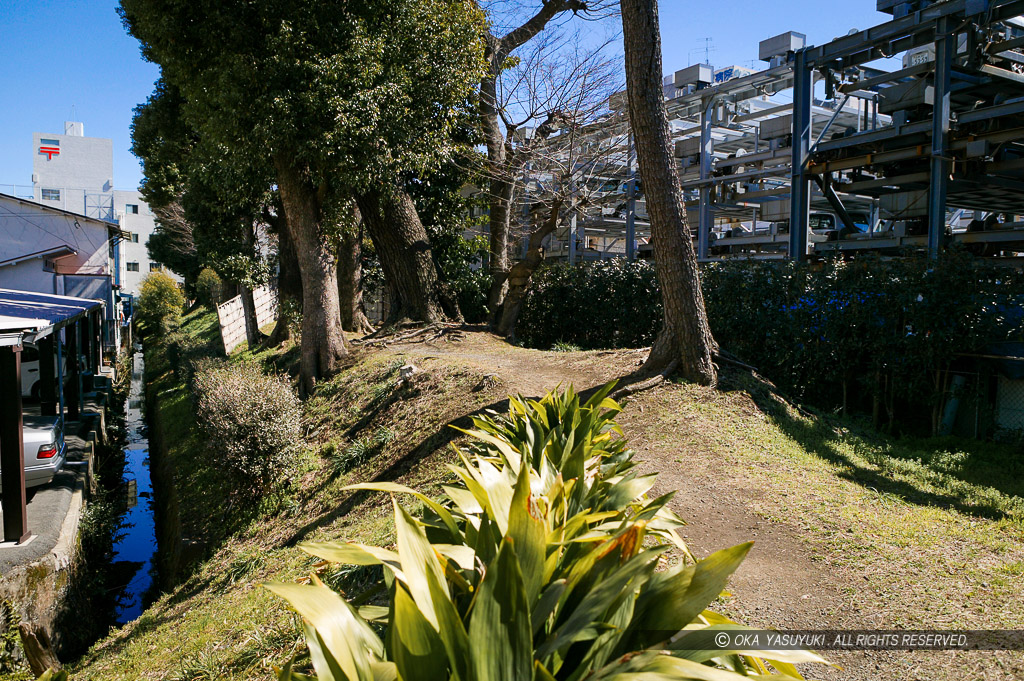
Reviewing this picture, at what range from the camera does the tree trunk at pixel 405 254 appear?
13242mm

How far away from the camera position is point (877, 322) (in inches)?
318

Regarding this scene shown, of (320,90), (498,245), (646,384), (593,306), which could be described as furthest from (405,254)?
(646,384)

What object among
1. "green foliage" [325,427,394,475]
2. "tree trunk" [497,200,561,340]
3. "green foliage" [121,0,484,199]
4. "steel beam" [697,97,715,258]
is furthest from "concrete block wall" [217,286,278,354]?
"steel beam" [697,97,715,258]

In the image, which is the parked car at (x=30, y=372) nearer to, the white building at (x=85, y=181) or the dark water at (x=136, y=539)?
the dark water at (x=136, y=539)

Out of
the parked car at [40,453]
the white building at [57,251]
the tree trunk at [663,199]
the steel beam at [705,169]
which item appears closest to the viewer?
the tree trunk at [663,199]

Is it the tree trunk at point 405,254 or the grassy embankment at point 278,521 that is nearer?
the grassy embankment at point 278,521

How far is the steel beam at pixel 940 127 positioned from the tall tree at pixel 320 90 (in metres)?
7.72

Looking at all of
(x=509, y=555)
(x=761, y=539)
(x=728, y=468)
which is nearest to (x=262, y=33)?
(x=728, y=468)

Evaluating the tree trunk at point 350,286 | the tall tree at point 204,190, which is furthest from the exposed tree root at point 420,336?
the tall tree at point 204,190

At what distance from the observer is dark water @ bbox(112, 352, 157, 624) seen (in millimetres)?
8367

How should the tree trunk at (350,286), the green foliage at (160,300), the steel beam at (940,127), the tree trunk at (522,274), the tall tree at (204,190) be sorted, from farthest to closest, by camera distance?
the green foliage at (160,300), the tree trunk at (350,286), the tall tree at (204,190), the tree trunk at (522,274), the steel beam at (940,127)

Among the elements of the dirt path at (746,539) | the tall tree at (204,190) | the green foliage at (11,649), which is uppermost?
the tall tree at (204,190)

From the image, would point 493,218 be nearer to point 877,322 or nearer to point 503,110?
point 503,110

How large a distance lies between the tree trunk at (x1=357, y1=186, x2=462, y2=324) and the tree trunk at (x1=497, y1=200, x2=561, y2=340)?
135 cm
